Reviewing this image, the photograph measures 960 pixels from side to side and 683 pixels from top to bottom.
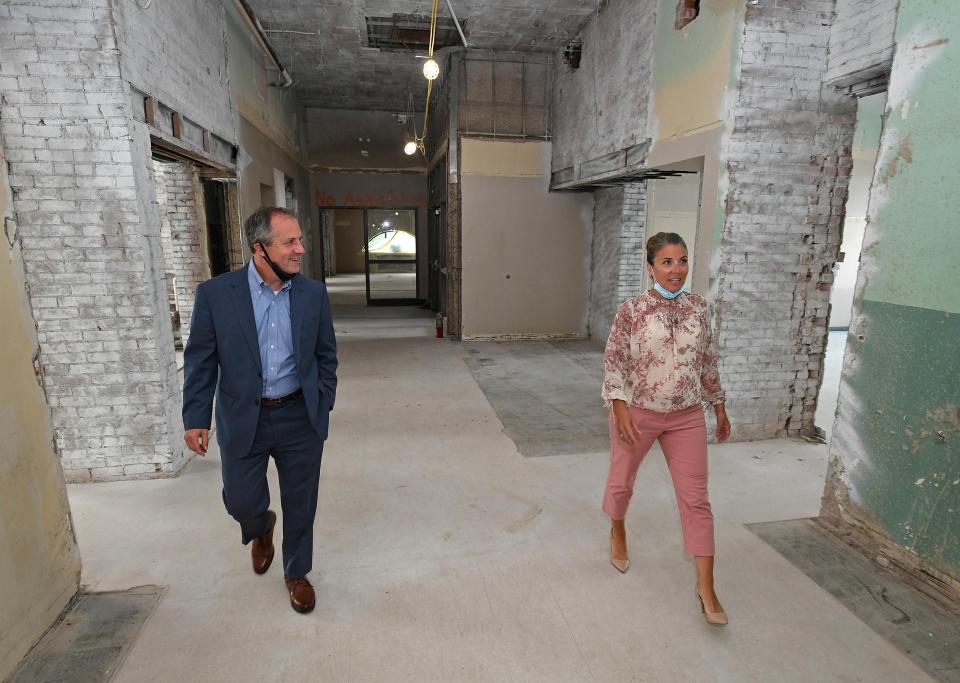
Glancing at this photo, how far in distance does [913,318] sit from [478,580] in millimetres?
2456

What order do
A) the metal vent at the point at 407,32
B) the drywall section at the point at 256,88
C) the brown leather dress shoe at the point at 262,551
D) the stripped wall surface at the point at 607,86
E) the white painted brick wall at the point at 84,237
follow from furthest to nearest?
the metal vent at the point at 407,32 → the drywall section at the point at 256,88 → the stripped wall surface at the point at 607,86 → the white painted brick wall at the point at 84,237 → the brown leather dress shoe at the point at 262,551

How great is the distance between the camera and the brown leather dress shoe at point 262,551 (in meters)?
2.53

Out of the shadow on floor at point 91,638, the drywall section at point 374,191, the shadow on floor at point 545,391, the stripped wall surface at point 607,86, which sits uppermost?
the stripped wall surface at point 607,86

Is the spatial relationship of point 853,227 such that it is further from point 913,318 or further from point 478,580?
point 478,580

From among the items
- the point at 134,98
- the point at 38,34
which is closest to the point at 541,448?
the point at 134,98

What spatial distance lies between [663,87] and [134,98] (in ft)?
12.9

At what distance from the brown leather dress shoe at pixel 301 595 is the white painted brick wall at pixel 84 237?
162 cm

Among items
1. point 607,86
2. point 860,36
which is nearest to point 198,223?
point 607,86

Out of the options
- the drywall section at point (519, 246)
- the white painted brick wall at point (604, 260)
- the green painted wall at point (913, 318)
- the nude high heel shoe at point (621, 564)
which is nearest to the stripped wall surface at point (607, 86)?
the drywall section at point (519, 246)

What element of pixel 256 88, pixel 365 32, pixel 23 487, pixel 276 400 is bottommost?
pixel 23 487

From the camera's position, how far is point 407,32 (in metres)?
6.70

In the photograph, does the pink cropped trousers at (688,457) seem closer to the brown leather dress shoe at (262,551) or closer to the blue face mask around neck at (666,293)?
the blue face mask around neck at (666,293)

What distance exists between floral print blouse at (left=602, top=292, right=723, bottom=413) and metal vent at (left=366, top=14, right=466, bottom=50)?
5.60 meters

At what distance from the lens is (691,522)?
7.34ft
